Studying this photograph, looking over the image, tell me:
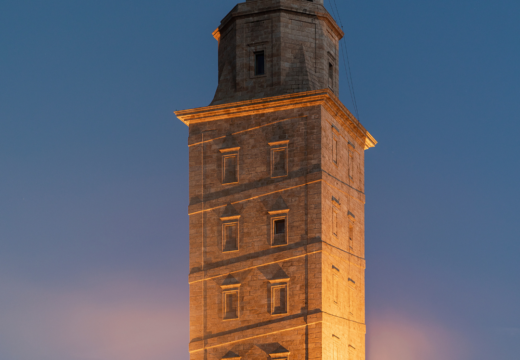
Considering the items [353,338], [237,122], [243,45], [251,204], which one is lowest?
[353,338]

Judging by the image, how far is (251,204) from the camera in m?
52.8

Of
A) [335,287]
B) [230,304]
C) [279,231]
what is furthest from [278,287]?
[335,287]

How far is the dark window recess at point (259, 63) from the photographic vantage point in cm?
5491

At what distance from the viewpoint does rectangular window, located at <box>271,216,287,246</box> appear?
51938 mm

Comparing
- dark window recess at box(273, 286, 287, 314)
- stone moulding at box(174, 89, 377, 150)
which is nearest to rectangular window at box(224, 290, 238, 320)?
dark window recess at box(273, 286, 287, 314)

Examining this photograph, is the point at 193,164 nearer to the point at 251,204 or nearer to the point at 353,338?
the point at 251,204

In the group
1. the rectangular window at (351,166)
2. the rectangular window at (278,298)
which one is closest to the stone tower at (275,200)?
the rectangular window at (278,298)

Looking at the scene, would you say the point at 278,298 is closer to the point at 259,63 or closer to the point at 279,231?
the point at 279,231

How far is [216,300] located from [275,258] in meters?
3.62

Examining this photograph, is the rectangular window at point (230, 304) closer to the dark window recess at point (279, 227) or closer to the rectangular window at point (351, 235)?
the dark window recess at point (279, 227)

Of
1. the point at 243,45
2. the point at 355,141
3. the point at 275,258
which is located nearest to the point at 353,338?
the point at 275,258

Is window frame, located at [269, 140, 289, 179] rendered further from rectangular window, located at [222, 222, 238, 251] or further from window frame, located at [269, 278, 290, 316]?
window frame, located at [269, 278, 290, 316]

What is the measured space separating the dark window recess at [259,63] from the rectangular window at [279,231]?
7.96 meters

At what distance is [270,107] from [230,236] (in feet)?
→ 22.2
